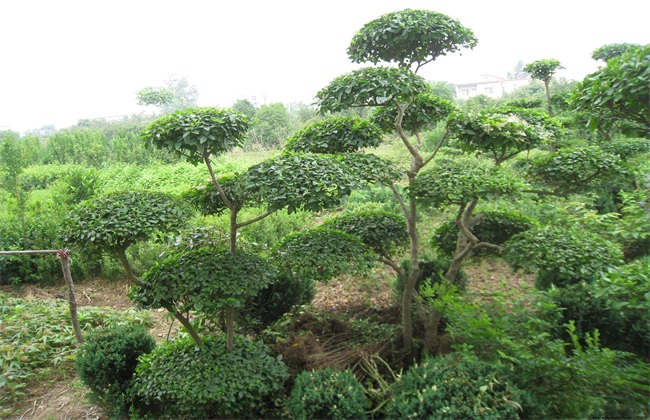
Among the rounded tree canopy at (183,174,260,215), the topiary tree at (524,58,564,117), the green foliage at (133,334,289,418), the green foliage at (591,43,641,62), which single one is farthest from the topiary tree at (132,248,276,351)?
the green foliage at (591,43,641,62)

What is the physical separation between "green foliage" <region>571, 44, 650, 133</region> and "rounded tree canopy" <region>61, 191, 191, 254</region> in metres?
2.17

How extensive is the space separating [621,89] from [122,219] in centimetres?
244

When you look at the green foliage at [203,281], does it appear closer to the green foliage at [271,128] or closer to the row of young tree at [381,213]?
the row of young tree at [381,213]

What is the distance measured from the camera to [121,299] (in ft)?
15.2

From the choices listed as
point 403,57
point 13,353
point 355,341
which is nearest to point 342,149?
point 403,57

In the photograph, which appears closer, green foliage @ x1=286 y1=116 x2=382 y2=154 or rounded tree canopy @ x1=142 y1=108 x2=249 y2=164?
rounded tree canopy @ x1=142 y1=108 x2=249 y2=164

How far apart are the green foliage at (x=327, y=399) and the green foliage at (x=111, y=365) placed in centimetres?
107

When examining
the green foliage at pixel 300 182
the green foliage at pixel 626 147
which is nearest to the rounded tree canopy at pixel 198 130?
the green foliage at pixel 300 182

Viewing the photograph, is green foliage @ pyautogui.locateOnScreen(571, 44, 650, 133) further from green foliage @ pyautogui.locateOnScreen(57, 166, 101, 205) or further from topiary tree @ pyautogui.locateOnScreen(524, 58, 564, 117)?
green foliage @ pyautogui.locateOnScreen(57, 166, 101, 205)

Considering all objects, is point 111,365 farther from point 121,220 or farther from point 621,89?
point 621,89

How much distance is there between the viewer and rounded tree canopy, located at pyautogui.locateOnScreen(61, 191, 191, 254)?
2.10m

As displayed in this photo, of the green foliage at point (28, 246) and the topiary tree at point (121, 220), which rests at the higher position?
the topiary tree at point (121, 220)

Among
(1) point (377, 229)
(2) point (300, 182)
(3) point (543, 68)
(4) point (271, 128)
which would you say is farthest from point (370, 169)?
(4) point (271, 128)

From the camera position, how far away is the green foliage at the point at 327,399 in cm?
199
